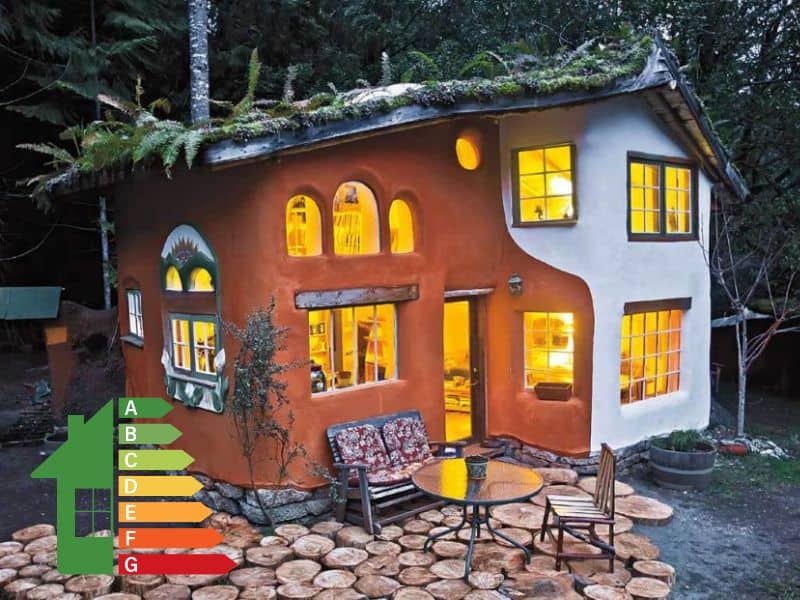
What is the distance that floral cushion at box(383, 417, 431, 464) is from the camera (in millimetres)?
7695

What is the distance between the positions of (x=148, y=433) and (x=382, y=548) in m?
3.04

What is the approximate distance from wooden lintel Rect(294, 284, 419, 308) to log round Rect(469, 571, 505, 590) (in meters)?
3.18

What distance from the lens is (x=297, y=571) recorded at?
5883mm

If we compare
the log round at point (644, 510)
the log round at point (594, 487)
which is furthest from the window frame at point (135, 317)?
the log round at point (644, 510)

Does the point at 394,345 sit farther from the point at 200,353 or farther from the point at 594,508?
the point at 594,508

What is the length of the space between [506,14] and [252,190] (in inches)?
383

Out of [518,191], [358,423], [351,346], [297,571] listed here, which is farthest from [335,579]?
[518,191]

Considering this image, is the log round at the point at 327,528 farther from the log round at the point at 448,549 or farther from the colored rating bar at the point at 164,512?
the colored rating bar at the point at 164,512

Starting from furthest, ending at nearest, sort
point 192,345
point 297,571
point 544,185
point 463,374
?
point 463,374 < point 544,185 < point 192,345 < point 297,571

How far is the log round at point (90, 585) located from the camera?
5570mm

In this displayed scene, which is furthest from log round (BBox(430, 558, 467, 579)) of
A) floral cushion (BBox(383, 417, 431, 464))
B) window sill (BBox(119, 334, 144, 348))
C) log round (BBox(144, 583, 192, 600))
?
window sill (BBox(119, 334, 144, 348))

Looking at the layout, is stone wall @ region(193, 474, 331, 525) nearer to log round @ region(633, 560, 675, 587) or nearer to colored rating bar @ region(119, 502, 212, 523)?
colored rating bar @ region(119, 502, 212, 523)

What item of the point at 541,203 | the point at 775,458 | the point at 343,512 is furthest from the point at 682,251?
the point at 343,512

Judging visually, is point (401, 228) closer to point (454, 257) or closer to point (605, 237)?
point (454, 257)
